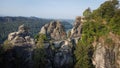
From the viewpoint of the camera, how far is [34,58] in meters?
40.2

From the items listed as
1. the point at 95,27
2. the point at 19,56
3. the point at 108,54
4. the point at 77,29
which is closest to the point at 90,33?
the point at 95,27

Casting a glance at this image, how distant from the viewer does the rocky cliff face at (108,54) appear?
4300 cm

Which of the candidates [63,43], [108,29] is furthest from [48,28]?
[108,29]

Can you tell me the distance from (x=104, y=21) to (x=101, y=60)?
9121 millimetres

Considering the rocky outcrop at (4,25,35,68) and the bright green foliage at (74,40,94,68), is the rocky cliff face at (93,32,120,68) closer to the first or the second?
the bright green foliage at (74,40,94,68)

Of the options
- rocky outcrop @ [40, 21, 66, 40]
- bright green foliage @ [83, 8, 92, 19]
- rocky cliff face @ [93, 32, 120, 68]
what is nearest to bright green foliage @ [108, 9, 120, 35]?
rocky cliff face @ [93, 32, 120, 68]

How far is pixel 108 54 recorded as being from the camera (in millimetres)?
43281

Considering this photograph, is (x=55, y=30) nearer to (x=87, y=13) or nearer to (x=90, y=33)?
(x=87, y=13)

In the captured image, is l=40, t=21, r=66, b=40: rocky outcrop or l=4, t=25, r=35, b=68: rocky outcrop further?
l=40, t=21, r=66, b=40: rocky outcrop

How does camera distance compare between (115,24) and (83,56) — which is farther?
(115,24)

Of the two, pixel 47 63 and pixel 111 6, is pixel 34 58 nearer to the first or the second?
pixel 47 63

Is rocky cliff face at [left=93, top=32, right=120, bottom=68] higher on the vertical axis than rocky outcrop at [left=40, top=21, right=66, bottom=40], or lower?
lower

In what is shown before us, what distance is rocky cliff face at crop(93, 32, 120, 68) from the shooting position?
43000 millimetres

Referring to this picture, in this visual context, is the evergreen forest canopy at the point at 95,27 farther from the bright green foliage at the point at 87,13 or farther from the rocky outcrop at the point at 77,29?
the rocky outcrop at the point at 77,29
